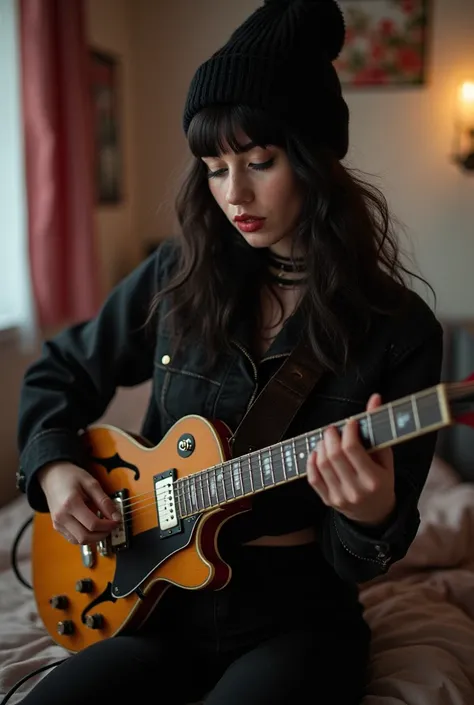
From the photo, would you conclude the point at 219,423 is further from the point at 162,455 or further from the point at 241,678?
the point at 241,678

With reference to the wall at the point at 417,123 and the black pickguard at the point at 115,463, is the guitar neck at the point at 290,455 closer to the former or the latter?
the black pickguard at the point at 115,463

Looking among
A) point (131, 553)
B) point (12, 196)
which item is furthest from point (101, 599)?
point (12, 196)

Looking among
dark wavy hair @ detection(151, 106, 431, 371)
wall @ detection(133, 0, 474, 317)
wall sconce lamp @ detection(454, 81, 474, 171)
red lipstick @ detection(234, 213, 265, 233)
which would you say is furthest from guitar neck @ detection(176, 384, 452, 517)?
wall sconce lamp @ detection(454, 81, 474, 171)

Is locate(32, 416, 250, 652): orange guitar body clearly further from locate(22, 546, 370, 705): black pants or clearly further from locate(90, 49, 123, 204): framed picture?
locate(90, 49, 123, 204): framed picture

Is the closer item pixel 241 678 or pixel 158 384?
pixel 241 678

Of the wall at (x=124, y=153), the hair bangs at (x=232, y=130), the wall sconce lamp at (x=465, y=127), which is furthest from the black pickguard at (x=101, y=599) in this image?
the wall sconce lamp at (x=465, y=127)

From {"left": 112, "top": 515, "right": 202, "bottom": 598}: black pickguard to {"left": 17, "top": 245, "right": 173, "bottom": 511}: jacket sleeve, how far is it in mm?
232

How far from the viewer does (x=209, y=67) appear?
3.60ft

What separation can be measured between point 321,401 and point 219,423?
155mm

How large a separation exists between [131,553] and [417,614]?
544 millimetres

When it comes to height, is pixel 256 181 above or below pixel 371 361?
above

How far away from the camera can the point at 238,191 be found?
1094 mm

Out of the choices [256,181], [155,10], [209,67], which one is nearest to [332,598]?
[256,181]

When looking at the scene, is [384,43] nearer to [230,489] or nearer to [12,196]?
[12,196]
